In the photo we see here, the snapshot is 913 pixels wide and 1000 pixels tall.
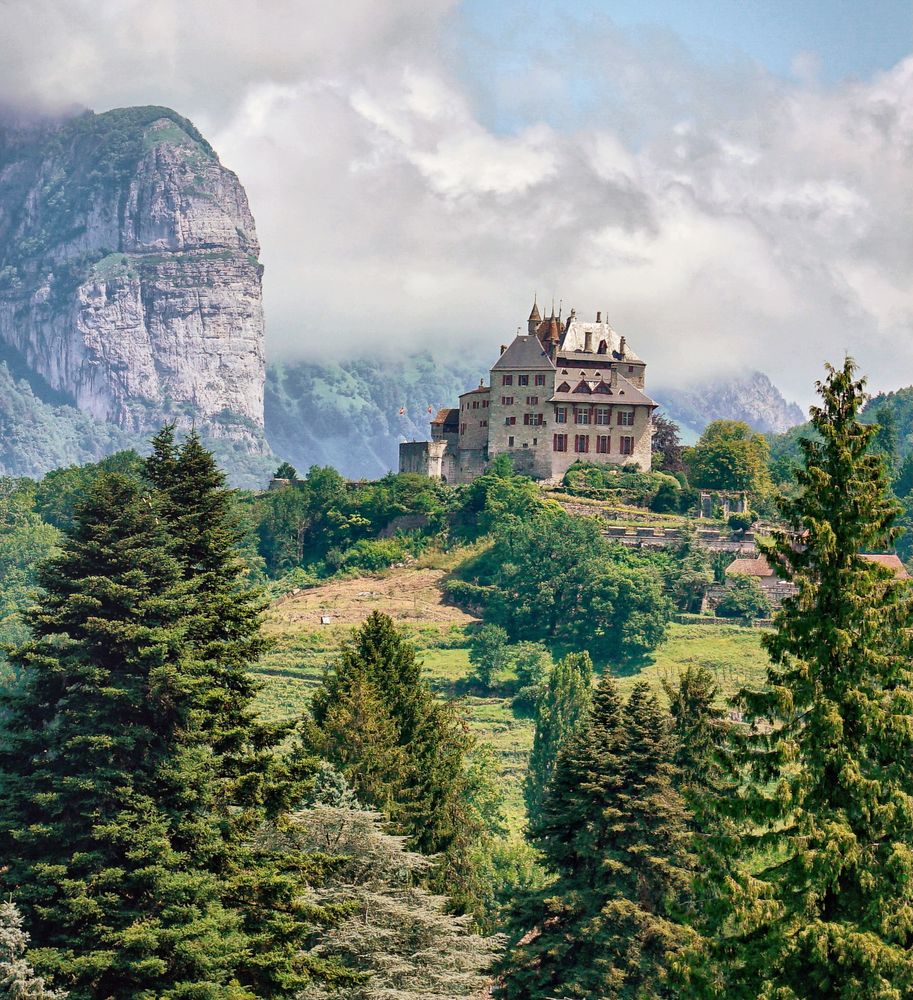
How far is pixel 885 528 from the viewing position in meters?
28.5

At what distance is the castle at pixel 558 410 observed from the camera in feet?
350

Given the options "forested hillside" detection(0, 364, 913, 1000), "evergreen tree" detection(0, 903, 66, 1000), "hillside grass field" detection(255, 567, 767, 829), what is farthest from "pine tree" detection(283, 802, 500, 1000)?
"hillside grass field" detection(255, 567, 767, 829)

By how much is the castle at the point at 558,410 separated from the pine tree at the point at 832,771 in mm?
77422

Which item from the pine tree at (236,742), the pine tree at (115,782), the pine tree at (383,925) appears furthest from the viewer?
the pine tree at (383,925)

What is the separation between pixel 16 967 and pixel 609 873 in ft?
48.4

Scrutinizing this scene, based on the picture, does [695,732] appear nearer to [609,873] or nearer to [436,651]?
[609,873]

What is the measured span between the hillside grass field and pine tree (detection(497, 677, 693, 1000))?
1189 inches

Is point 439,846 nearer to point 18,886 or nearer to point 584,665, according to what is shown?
point 18,886

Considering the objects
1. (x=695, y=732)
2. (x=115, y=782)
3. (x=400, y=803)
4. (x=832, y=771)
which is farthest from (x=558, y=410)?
(x=832, y=771)

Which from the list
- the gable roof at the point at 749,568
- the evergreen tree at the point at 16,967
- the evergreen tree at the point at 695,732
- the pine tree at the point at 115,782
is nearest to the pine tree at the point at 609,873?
the evergreen tree at the point at 695,732

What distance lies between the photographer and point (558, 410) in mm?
106562

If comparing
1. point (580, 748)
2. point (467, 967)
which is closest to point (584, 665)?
point (580, 748)

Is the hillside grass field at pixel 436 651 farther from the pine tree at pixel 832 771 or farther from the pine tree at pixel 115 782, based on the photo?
the pine tree at pixel 832 771

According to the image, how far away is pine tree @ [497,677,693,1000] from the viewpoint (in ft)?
130
